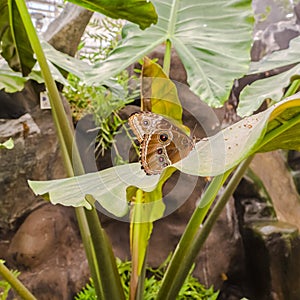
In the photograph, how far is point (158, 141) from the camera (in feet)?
1.82

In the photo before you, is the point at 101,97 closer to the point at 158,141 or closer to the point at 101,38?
the point at 101,38

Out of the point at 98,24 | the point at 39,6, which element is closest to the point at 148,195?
the point at 98,24

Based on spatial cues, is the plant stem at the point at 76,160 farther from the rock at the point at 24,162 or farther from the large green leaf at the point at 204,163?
the rock at the point at 24,162

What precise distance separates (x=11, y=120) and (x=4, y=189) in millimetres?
324

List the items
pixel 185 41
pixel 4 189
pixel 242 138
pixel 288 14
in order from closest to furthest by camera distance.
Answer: pixel 242 138 < pixel 185 41 < pixel 4 189 < pixel 288 14

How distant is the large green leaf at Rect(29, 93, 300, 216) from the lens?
41 cm

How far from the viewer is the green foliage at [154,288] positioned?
67.9 inches

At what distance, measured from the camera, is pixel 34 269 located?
1.77m

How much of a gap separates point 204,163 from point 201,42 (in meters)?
0.78

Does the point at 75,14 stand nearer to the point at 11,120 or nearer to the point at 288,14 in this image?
the point at 11,120

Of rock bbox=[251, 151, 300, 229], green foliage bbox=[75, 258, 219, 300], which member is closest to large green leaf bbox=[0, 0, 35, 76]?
green foliage bbox=[75, 258, 219, 300]

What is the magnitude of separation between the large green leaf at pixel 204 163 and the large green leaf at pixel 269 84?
0.49m

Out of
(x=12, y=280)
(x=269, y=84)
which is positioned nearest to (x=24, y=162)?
(x=12, y=280)

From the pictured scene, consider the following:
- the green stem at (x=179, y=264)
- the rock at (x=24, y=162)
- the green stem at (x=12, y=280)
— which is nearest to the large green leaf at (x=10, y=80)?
the rock at (x=24, y=162)
